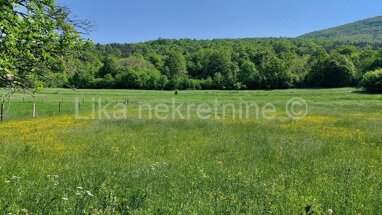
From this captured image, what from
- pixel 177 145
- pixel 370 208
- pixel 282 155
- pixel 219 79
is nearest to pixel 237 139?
pixel 177 145

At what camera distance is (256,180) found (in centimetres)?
803

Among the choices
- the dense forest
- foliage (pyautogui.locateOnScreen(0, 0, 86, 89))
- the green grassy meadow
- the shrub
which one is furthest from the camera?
the dense forest

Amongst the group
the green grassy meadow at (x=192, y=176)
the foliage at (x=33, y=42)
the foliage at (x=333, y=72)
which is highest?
the foliage at (x=333, y=72)

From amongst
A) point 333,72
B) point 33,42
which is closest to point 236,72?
point 333,72

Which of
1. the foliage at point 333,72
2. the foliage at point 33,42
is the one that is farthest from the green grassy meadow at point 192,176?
the foliage at point 333,72

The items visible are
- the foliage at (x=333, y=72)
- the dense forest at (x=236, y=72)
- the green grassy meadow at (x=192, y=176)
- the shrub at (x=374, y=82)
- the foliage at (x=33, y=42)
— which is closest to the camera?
the green grassy meadow at (x=192, y=176)

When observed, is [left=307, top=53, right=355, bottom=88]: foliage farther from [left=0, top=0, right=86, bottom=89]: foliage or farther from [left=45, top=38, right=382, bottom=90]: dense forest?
[left=0, top=0, right=86, bottom=89]: foliage

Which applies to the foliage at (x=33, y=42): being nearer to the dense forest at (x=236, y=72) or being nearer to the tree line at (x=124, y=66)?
the tree line at (x=124, y=66)

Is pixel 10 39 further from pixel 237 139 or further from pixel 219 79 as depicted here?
pixel 219 79

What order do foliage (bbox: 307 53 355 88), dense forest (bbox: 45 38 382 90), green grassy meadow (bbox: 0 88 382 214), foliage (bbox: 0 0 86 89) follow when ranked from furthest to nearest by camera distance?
1. dense forest (bbox: 45 38 382 90)
2. foliage (bbox: 307 53 355 88)
3. foliage (bbox: 0 0 86 89)
4. green grassy meadow (bbox: 0 88 382 214)

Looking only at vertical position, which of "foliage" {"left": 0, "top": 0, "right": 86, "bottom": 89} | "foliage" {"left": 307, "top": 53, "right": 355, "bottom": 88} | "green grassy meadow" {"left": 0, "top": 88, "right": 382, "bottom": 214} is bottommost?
"green grassy meadow" {"left": 0, "top": 88, "right": 382, "bottom": 214}

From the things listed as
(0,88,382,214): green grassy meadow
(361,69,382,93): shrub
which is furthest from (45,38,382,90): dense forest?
(0,88,382,214): green grassy meadow

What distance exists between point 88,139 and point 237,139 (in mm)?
6440

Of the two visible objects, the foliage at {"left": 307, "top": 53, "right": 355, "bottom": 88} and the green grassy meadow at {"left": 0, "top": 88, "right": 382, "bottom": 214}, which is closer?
the green grassy meadow at {"left": 0, "top": 88, "right": 382, "bottom": 214}
